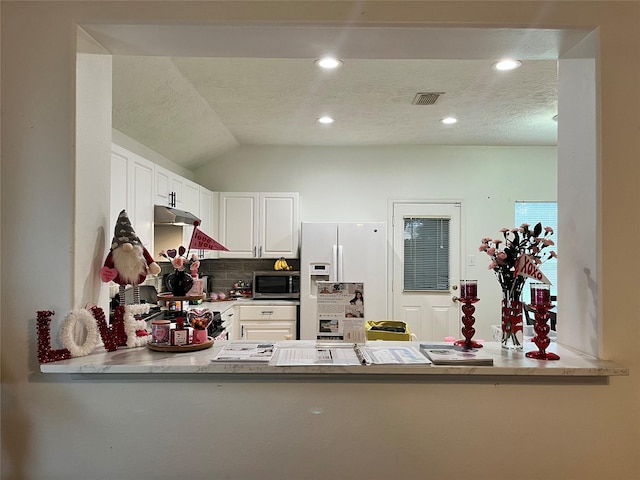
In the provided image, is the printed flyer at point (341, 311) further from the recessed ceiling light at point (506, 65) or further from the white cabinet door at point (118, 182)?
the recessed ceiling light at point (506, 65)

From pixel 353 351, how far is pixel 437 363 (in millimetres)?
335

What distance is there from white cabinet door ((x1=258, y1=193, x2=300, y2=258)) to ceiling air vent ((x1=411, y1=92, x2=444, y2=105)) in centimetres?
179

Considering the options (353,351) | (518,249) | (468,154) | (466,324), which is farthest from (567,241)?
(468,154)

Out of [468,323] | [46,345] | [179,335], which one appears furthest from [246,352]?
[468,323]

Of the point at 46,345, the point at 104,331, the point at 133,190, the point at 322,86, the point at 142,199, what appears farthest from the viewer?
the point at 322,86

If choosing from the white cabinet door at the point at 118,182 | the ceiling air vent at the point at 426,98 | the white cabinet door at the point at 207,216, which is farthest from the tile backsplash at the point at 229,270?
the white cabinet door at the point at 118,182

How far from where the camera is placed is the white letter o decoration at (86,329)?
5.01ft

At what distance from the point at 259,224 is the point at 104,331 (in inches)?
122

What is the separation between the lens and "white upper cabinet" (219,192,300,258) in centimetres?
468

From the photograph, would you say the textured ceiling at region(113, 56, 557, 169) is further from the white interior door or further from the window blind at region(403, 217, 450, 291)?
the window blind at region(403, 217, 450, 291)

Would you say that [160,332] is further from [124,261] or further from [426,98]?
[426,98]

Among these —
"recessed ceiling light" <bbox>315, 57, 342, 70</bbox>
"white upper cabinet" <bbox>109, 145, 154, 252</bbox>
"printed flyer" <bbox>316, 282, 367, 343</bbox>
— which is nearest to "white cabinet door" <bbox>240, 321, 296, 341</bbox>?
"white upper cabinet" <bbox>109, 145, 154, 252</bbox>

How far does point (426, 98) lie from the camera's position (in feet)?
11.1

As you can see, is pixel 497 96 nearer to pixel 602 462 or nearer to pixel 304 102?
pixel 304 102
